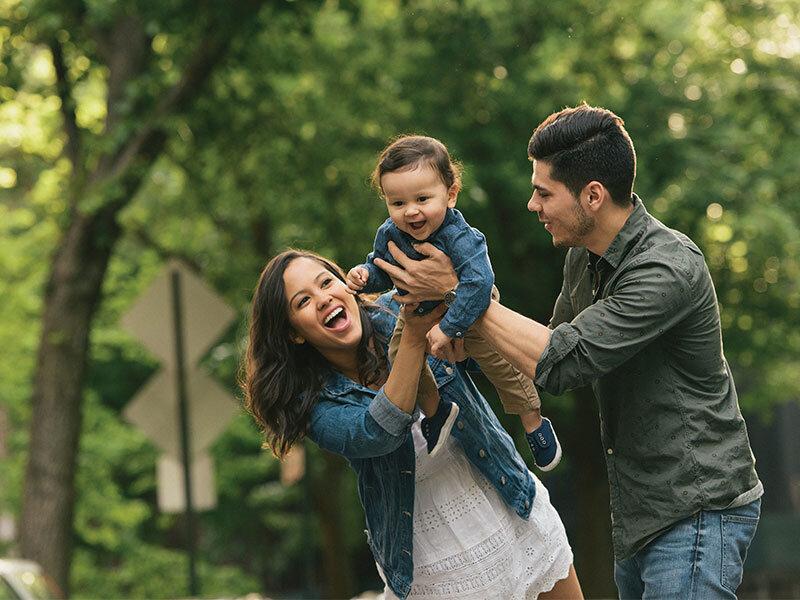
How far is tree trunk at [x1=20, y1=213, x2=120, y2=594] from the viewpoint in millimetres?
13516

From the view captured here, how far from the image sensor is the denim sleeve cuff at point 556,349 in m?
4.09

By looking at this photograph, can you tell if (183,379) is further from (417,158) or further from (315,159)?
(315,159)

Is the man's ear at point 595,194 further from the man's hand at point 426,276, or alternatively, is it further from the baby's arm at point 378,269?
the baby's arm at point 378,269

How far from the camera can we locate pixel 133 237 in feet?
76.4

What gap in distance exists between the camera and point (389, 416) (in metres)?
4.34

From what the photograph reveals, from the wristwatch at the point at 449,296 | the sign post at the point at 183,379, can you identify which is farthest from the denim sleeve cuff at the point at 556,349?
the sign post at the point at 183,379

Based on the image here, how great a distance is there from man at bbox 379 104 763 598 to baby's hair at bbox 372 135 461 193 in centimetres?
25

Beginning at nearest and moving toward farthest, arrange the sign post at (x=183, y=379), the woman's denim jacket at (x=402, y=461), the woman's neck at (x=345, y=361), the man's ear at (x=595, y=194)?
the man's ear at (x=595, y=194) < the woman's denim jacket at (x=402, y=461) < the woman's neck at (x=345, y=361) < the sign post at (x=183, y=379)

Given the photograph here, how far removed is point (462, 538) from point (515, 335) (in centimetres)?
82

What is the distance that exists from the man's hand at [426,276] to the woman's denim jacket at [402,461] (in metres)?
0.41

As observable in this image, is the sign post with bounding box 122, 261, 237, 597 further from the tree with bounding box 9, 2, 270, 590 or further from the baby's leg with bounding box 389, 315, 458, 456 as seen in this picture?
the baby's leg with bounding box 389, 315, 458, 456

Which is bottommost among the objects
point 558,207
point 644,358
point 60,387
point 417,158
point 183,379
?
point 60,387

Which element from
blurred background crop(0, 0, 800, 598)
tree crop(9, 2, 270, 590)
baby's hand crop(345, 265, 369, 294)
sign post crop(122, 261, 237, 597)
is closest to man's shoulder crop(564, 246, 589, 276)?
baby's hand crop(345, 265, 369, 294)

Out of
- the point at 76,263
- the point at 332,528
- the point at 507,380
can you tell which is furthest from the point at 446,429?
the point at 332,528
